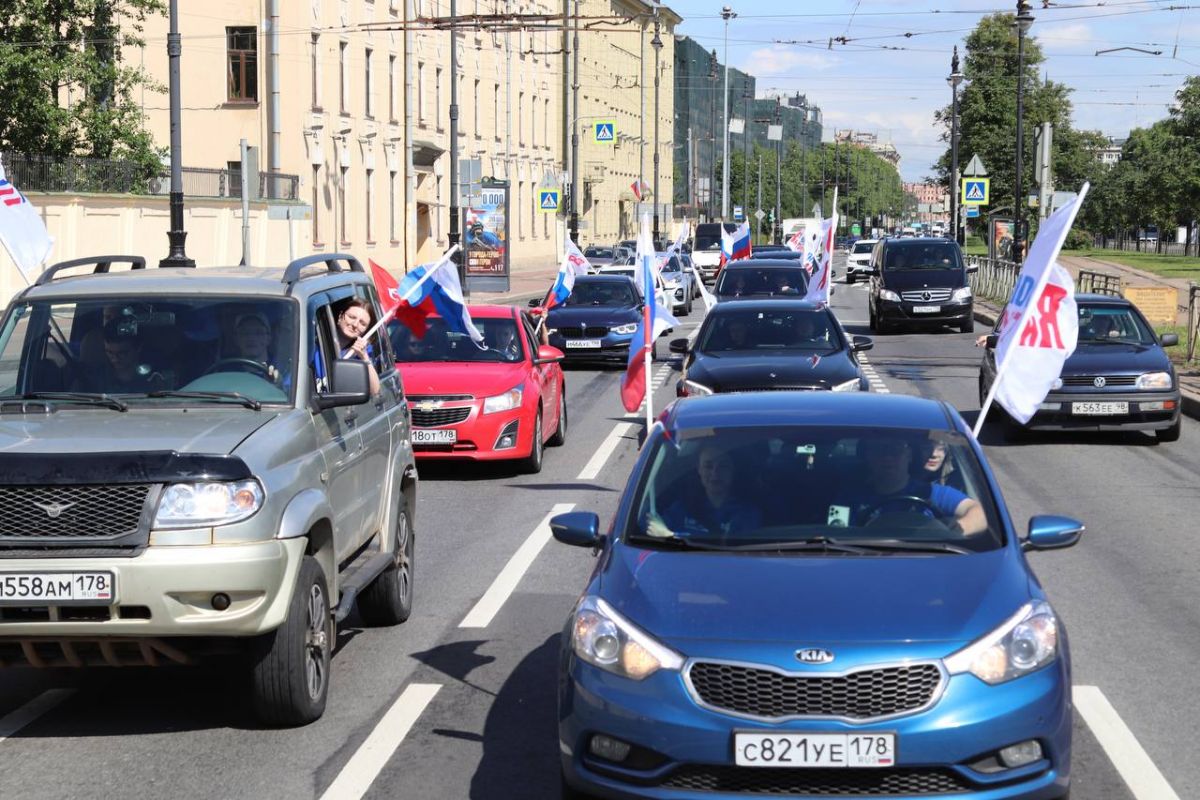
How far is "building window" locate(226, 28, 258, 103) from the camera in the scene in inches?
2018

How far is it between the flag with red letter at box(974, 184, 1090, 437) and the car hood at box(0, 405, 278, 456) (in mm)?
4459

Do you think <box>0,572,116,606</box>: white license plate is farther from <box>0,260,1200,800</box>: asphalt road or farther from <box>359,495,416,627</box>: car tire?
<box>359,495,416,627</box>: car tire

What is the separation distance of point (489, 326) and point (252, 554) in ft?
34.2

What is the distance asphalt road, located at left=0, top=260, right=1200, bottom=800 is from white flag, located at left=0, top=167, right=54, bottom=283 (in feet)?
27.2

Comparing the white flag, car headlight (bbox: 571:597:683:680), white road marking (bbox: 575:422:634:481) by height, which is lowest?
white road marking (bbox: 575:422:634:481)

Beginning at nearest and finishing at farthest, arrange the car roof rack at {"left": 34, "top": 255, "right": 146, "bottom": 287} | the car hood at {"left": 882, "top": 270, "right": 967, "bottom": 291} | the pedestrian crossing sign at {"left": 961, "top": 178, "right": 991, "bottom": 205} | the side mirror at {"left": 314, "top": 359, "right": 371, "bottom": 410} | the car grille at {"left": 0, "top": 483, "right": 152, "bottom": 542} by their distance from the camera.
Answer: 1. the car grille at {"left": 0, "top": 483, "right": 152, "bottom": 542}
2. the side mirror at {"left": 314, "top": 359, "right": 371, "bottom": 410}
3. the car roof rack at {"left": 34, "top": 255, "right": 146, "bottom": 287}
4. the car hood at {"left": 882, "top": 270, "right": 967, "bottom": 291}
5. the pedestrian crossing sign at {"left": 961, "top": 178, "right": 991, "bottom": 205}

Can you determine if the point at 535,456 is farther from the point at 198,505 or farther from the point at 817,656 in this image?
the point at 817,656

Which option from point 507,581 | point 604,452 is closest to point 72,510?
point 507,581

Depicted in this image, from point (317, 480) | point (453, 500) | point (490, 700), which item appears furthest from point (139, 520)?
point (453, 500)

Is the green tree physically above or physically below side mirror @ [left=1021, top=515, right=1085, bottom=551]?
above

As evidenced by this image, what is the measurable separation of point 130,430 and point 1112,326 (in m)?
14.2

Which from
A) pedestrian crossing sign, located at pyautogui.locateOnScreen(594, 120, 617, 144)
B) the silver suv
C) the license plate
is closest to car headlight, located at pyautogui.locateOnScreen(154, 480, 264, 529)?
the silver suv

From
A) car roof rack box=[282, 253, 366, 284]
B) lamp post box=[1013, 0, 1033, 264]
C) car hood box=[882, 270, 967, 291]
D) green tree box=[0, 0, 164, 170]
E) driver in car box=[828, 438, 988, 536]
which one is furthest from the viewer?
lamp post box=[1013, 0, 1033, 264]

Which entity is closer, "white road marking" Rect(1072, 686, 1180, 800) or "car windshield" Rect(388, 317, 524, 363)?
"white road marking" Rect(1072, 686, 1180, 800)
